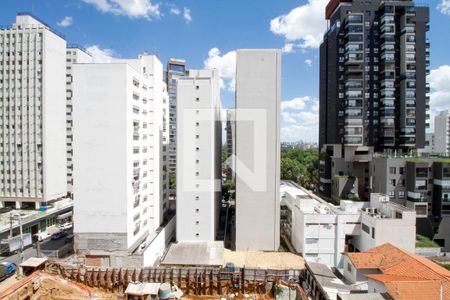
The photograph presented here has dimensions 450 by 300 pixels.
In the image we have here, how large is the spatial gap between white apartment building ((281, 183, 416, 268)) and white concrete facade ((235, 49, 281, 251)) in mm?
2958

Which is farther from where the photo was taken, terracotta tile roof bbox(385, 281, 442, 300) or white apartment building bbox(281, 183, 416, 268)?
white apartment building bbox(281, 183, 416, 268)

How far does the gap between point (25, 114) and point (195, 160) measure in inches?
1138

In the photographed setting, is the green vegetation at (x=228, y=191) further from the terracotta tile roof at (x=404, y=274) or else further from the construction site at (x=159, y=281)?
the terracotta tile roof at (x=404, y=274)

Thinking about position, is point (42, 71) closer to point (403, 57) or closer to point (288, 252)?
point (288, 252)

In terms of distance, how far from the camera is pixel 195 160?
29203 mm

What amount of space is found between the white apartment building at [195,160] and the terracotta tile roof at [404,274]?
48.6 ft

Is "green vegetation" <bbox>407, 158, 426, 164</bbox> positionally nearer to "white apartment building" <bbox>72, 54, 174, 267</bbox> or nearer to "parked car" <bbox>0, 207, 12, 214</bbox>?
"white apartment building" <bbox>72, 54, 174, 267</bbox>

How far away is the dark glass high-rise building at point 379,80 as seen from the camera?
4234 centimetres

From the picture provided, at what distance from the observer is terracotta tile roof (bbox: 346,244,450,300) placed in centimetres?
1580

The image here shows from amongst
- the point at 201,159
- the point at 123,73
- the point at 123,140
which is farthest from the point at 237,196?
the point at 123,73

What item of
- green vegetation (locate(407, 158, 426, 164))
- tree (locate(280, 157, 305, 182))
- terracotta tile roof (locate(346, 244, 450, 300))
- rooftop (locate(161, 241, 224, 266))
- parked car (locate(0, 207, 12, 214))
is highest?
green vegetation (locate(407, 158, 426, 164))

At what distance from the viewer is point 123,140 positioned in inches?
936

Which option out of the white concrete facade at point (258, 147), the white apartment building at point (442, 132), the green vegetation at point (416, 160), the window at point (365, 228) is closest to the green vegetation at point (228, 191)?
the white concrete facade at point (258, 147)

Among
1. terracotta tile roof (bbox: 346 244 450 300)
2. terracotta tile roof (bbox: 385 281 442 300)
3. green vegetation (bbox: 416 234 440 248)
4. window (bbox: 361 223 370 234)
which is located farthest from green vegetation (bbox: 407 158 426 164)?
terracotta tile roof (bbox: 385 281 442 300)
